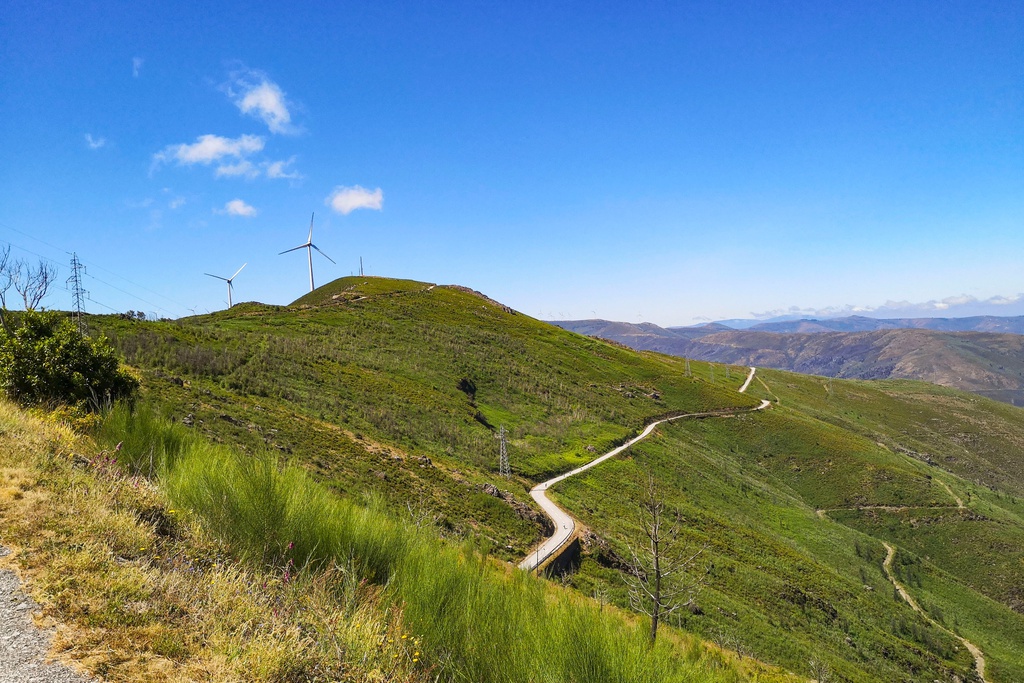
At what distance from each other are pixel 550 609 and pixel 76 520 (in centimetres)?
627

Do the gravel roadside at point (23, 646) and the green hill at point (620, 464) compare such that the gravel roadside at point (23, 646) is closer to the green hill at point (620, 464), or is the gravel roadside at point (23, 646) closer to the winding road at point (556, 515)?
the green hill at point (620, 464)

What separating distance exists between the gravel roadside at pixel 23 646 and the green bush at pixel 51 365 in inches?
380

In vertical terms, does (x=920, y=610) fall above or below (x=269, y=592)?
below

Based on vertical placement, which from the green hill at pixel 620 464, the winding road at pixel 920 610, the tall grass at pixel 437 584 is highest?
the tall grass at pixel 437 584

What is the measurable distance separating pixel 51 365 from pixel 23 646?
12998mm

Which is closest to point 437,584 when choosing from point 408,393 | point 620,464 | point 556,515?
point 556,515

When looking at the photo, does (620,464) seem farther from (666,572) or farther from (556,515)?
(666,572)

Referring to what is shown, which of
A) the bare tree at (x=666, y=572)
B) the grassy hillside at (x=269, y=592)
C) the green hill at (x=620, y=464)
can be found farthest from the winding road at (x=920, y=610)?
the grassy hillside at (x=269, y=592)

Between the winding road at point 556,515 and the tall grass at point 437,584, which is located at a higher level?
the tall grass at point 437,584

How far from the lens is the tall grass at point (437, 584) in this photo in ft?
15.8

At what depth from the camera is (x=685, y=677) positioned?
5.02m

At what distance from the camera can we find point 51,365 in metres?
13.9

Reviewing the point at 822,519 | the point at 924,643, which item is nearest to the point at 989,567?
the point at 822,519

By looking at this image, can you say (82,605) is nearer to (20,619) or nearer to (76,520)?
(20,619)
